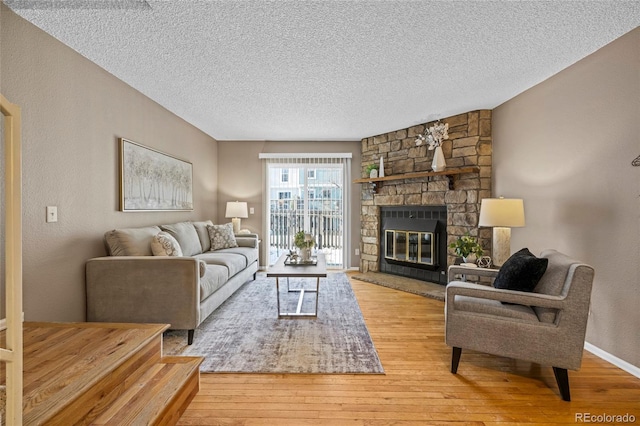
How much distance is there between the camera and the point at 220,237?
4.40m

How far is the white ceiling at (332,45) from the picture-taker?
6.35 ft

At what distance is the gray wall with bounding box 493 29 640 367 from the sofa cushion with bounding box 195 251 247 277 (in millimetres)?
3334

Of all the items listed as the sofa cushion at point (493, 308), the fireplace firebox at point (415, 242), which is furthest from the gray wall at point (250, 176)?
the sofa cushion at point (493, 308)

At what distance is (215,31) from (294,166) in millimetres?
3487

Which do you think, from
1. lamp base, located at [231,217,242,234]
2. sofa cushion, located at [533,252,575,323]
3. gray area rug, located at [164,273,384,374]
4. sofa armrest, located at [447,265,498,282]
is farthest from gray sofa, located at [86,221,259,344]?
lamp base, located at [231,217,242,234]

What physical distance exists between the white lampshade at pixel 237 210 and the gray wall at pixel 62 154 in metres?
1.99

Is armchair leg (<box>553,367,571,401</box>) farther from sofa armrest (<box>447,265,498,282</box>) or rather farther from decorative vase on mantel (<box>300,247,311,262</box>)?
decorative vase on mantel (<box>300,247,311,262</box>)

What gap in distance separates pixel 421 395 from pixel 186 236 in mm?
3079

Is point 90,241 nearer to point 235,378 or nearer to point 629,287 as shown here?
point 235,378

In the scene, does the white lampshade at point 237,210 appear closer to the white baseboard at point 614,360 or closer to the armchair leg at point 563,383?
the armchair leg at point 563,383

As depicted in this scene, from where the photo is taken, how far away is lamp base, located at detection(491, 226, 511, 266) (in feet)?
9.80

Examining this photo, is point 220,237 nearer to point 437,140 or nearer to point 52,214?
point 52,214

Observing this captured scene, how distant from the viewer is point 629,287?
222 centimetres

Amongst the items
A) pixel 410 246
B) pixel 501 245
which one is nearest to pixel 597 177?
pixel 501 245
